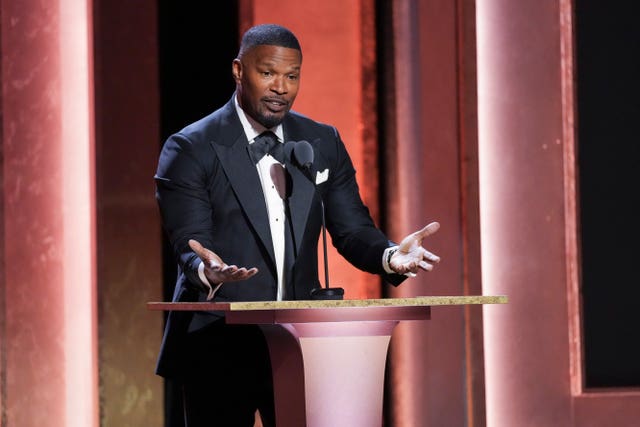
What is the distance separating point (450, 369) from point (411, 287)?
0.38 m

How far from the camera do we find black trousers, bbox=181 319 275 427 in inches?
90.0

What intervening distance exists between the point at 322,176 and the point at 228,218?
25cm

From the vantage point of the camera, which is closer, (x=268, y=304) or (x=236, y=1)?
(x=268, y=304)

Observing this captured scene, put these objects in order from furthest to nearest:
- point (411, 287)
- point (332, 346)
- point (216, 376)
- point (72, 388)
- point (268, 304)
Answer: point (411, 287) → point (72, 388) → point (216, 376) → point (332, 346) → point (268, 304)

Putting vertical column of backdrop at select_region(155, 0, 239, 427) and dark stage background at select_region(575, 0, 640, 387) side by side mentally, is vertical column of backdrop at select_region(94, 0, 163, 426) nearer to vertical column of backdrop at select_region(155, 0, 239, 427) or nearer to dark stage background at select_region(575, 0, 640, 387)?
vertical column of backdrop at select_region(155, 0, 239, 427)

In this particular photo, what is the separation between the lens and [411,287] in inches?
162

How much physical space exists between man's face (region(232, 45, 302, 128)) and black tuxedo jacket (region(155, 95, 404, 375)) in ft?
0.22

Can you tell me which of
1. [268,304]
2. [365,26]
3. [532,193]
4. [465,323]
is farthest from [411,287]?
[268,304]

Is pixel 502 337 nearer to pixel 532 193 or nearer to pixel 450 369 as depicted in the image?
pixel 450 369

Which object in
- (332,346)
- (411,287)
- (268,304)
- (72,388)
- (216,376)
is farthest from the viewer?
(411,287)

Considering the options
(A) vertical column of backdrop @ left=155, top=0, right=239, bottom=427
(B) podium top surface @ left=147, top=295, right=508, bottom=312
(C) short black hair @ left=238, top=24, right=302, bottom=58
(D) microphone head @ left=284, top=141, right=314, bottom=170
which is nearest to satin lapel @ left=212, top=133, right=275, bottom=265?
(D) microphone head @ left=284, top=141, right=314, bottom=170

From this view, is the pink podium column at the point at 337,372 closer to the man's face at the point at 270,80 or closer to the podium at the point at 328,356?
the podium at the point at 328,356

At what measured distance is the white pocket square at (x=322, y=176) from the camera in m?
2.43

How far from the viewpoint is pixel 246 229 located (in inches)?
92.4
